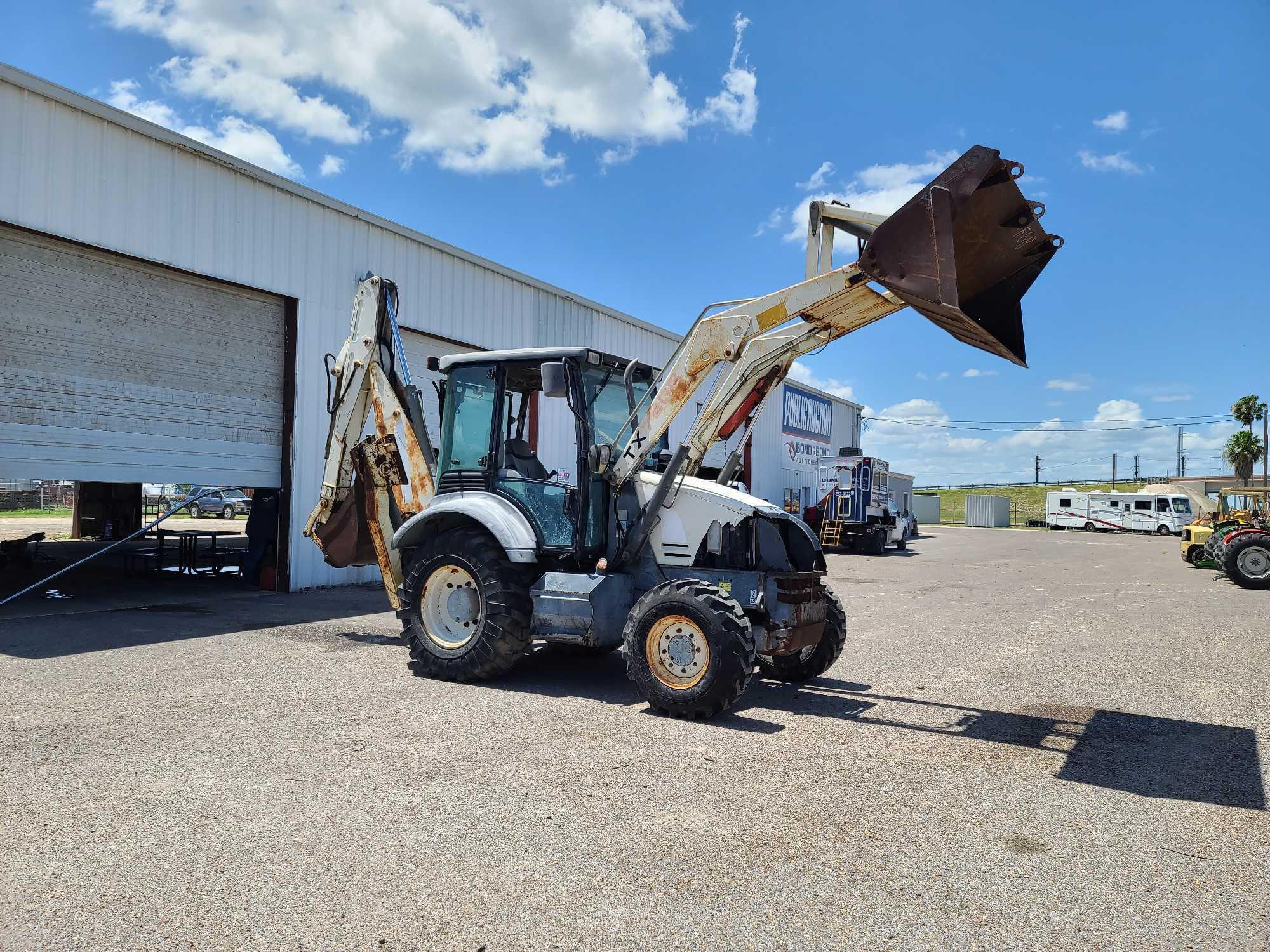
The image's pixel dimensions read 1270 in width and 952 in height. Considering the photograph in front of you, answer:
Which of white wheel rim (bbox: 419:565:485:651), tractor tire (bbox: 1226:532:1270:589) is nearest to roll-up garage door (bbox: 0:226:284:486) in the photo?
white wheel rim (bbox: 419:565:485:651)

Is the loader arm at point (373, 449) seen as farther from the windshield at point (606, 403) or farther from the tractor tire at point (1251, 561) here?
the tractor tire at point (1251, 561)

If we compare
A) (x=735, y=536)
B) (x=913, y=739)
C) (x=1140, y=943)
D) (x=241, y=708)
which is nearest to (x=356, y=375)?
(x=241, y=708)

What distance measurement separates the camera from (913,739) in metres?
5.85

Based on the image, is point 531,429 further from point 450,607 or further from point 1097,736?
point 1097,736

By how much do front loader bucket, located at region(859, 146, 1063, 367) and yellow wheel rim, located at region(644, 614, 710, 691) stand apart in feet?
8.70

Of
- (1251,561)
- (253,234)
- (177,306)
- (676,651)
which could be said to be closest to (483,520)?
(676,651)

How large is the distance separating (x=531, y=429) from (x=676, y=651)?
3010 millimetres

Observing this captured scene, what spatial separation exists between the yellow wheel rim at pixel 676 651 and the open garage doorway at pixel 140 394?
798 centimetres

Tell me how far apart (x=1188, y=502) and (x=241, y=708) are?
50271mm

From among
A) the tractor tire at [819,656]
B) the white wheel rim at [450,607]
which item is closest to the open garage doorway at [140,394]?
the white wheel rim at [450,607]

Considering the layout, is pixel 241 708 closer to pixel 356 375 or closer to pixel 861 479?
pixel 356 375

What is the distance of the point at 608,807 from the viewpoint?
4375mm

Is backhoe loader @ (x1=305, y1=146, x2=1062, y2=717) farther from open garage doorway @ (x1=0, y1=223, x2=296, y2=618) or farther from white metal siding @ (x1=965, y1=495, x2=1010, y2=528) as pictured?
white metal siding @ (x1=965, y1=495, x2=1010, y2=528)

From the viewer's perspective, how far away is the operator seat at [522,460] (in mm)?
7602
